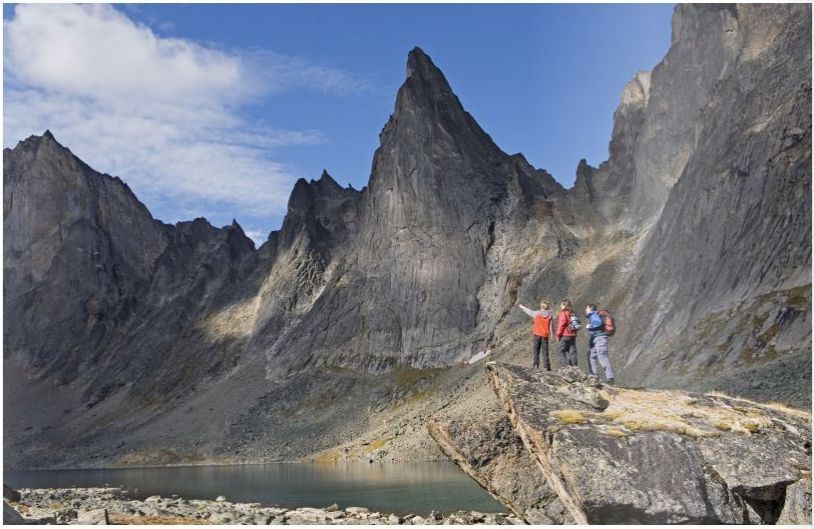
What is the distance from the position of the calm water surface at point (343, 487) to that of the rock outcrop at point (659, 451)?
18.9 m

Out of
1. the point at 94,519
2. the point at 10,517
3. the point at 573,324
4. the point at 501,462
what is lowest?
the point at 94,519

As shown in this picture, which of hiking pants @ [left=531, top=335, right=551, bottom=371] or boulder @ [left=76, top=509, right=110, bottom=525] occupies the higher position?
hiking pants @ [left=531, top=335, right=551, bottom=371]

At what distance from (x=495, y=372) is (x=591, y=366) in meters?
3.64

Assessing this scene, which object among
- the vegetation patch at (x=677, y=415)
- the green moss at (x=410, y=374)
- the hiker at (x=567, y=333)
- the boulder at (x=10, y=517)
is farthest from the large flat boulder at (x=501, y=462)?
the green moss at (x=410, y=374)

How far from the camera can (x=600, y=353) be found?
23.3 meters

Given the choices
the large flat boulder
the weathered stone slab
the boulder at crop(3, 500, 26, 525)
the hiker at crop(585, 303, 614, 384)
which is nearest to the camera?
the weathered stone slab

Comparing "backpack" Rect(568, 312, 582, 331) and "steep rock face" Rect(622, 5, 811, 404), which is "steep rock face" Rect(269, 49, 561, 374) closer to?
"steep rock face" Rect(622, 5, 811, 404)

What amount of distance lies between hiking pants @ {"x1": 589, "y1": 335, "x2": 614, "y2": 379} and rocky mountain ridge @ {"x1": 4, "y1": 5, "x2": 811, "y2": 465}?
3423 cm

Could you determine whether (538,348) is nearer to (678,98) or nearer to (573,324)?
(573,324)

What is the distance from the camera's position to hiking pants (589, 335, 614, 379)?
2292cm

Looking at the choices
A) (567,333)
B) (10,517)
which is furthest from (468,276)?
(10,517)

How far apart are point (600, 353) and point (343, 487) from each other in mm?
39098

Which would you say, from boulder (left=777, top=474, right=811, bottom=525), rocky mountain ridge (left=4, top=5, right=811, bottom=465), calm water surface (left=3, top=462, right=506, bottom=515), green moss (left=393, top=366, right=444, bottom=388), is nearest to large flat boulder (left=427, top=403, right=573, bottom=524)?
boulder (left=777, top=474, right=811, bottom=525)

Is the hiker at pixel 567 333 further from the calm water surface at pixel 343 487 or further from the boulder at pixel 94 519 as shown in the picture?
the boulder at pixel 94 519
